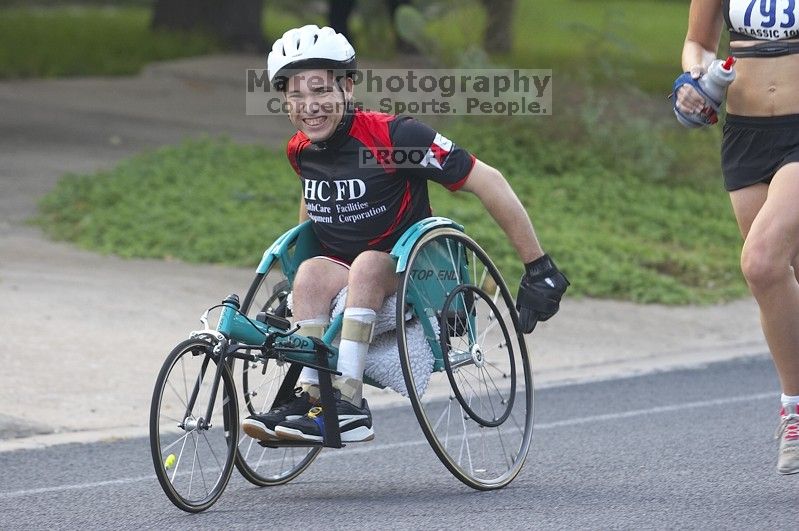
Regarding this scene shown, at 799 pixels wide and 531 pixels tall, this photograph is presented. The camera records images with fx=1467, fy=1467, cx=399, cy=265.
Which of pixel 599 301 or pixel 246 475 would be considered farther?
pixel 599 301

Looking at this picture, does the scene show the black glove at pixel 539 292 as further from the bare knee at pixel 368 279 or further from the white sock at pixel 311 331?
the white sock at pixel 311 331

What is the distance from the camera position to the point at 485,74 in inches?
571

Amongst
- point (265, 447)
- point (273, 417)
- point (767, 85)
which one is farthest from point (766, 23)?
point (265, 447)

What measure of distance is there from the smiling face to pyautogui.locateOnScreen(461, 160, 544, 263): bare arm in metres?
0.56

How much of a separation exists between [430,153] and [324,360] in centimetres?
87

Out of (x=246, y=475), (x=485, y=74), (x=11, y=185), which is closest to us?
(x=246, y=475)

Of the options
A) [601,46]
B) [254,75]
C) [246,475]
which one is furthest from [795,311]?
[254,75]

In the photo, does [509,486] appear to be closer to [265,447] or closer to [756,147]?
[265,447]

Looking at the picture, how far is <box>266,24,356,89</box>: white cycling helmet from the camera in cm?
542

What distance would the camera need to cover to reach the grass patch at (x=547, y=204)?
11.3 meters

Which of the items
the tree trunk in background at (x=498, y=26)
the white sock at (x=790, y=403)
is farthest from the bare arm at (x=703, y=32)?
the tree trunk in background at (x=498, y=26)

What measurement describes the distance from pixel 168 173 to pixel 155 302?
4216 millimetres

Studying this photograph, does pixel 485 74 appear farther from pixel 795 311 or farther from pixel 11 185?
pixel 795 311

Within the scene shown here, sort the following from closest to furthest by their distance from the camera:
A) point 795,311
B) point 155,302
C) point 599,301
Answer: point 795,311 → point 155,302 → point 599,301
